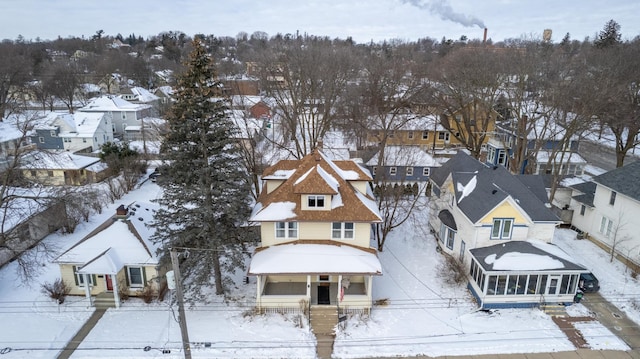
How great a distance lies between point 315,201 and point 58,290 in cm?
1420

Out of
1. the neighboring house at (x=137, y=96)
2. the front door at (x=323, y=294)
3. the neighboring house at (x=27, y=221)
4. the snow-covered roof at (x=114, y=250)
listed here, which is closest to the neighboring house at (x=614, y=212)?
the front door at (x=323, y=294)

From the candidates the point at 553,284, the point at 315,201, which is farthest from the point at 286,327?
the point at 553,284

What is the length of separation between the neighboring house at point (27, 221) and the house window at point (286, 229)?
12422 mm

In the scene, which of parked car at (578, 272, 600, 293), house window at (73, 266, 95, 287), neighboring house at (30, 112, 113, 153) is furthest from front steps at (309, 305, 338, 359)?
neighboring house at (30, 112, 113, 153)

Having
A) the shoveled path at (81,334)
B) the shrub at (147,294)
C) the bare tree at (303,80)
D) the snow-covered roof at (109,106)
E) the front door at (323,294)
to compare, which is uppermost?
the bare tree at (303,80)

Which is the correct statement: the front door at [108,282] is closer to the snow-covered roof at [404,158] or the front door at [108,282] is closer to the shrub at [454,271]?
the shrub at [454,271]

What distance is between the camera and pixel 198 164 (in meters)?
18.8

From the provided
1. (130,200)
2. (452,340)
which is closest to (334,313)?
(452,340)

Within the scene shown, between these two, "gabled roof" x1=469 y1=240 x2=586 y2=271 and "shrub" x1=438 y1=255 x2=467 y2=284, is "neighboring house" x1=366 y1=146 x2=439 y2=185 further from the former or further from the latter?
"gabled roof" x1=469 y1=240 x2=586 y2=271

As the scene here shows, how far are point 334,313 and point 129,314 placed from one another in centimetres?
1027

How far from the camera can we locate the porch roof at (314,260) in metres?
19.0

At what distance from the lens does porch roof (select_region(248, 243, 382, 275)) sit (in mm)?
19016

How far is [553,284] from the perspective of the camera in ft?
67.9

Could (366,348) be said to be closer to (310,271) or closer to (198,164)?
(310,271)
